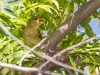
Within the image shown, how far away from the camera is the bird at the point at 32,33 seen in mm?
1198

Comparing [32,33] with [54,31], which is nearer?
[54,31]

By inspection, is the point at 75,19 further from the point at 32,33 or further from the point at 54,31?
the point at 32,33

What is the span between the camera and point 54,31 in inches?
43.7

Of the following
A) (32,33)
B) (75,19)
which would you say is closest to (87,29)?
(75,19)

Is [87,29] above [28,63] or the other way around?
above

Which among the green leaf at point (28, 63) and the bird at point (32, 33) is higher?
the bird at point (32, 33)

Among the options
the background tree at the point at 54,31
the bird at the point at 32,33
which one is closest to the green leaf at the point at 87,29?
the background tree at the point at 54,31

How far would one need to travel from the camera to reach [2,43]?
1.04 meters

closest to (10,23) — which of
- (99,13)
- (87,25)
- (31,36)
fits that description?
(31,36)

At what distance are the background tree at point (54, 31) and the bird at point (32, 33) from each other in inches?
0.9

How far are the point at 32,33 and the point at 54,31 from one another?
0.22m

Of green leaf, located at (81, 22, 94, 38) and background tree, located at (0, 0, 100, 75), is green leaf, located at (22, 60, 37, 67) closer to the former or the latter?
background tree, located at (0, 0, 100, 75)

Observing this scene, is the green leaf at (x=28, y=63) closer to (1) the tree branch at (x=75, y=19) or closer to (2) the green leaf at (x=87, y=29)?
(1) the tree branch at (x=75, y=19)

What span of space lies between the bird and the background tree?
2 cm
